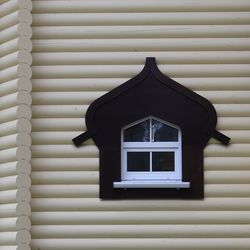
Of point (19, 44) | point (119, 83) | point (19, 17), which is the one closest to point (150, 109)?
point (119, 83)

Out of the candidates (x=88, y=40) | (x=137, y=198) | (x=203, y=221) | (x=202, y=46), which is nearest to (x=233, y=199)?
(x=203, y=221)

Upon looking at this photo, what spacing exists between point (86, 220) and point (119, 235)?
378 millimetres

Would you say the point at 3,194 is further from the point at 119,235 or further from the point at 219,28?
the point at 219,28

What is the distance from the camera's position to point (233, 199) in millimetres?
9305

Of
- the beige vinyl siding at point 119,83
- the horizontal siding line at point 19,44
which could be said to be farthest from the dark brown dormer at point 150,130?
the horizontal siding line at point 19,44

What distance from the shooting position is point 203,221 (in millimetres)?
9250

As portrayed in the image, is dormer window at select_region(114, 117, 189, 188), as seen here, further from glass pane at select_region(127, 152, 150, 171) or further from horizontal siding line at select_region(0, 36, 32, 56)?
horizontal siding line at select_region(0, 36, 32, 56)

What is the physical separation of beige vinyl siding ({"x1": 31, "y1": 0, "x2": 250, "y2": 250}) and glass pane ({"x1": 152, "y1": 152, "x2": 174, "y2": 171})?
39cm

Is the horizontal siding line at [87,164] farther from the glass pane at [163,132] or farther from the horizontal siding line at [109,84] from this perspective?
the horizontal siding line at [109,84]

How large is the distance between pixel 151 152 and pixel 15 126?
1.47m

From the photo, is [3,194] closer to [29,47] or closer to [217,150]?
[29,47]

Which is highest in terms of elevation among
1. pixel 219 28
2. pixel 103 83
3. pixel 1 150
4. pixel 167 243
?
pixel 219 28

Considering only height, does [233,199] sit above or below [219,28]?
below

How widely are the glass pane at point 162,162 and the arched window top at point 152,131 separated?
6.3 inches
